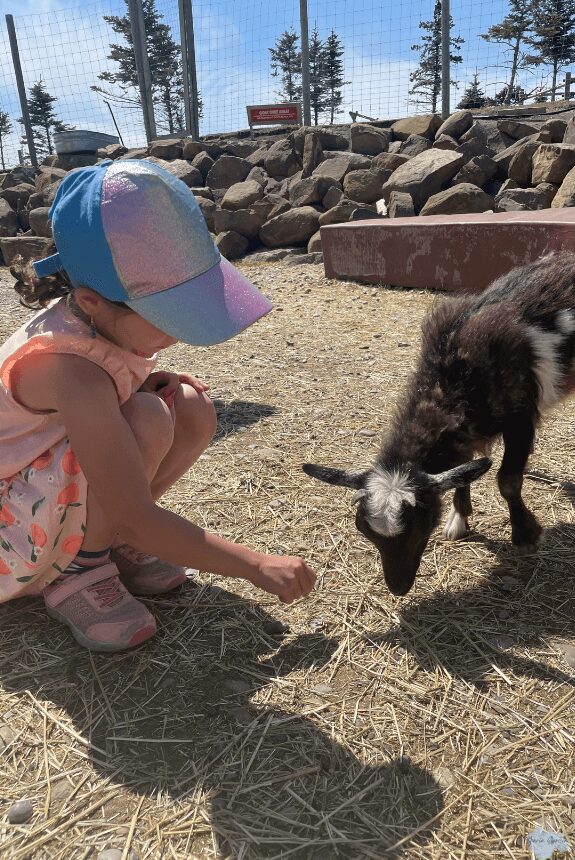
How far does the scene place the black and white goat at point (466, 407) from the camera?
103 inches

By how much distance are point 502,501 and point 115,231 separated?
2.36 metres

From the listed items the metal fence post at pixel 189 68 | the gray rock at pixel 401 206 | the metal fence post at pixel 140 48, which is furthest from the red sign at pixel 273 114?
the gray rock at pixel 401 206

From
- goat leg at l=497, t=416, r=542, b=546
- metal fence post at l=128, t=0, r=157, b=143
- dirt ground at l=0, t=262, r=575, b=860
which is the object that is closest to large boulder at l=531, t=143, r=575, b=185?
dirt ground at l=0, t=262, r=575, b=860

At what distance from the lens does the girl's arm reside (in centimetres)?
190

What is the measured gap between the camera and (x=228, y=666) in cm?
232

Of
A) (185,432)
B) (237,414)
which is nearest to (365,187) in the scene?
(237,414)

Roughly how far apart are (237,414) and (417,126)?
11.1 m

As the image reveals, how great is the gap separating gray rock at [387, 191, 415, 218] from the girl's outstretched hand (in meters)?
8.83

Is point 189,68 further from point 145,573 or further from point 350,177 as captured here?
point 145,573

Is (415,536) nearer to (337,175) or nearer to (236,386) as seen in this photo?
(236,386)

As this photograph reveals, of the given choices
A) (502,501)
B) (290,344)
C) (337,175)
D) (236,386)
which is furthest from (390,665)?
(337,175)

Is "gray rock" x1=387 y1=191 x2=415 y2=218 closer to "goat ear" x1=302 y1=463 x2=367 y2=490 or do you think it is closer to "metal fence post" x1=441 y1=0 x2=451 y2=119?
"metal fence post" x1=441 y1=0 x2=451 y2=119

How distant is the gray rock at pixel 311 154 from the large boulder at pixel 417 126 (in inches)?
62.1

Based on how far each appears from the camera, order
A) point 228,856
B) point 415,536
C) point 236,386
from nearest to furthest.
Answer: point 228,856
point 415,536
point 236,386
